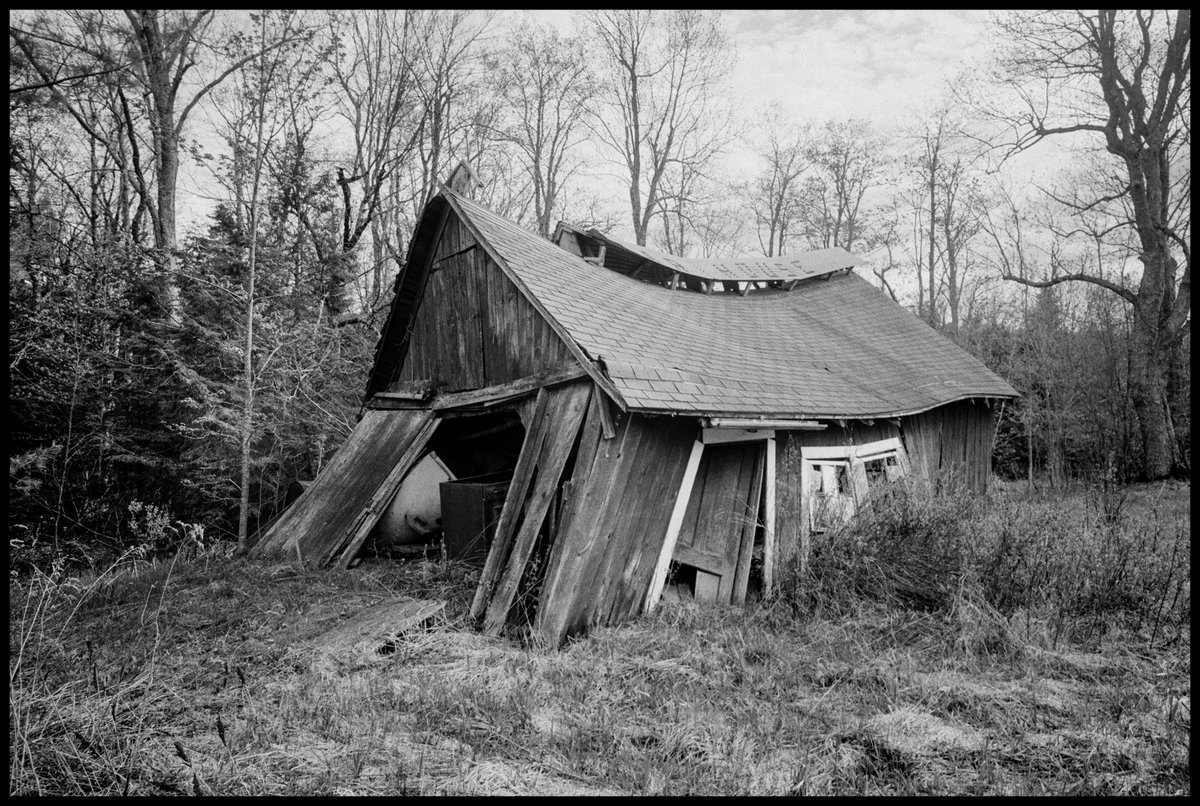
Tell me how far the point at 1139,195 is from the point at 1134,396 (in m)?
5.19

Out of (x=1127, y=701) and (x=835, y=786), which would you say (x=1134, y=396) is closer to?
(x=1127, y=701)

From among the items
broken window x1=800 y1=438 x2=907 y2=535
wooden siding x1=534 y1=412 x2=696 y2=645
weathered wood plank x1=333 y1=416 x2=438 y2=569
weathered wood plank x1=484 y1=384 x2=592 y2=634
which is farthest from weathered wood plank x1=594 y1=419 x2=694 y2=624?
weathered wood plank x1=333 y1=416 x2=438 y2=569

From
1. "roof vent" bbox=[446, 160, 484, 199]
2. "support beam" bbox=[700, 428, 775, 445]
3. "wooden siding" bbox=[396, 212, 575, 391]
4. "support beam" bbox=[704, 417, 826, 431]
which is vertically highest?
"roof vent" bbox=[446, 160, 484, 199]

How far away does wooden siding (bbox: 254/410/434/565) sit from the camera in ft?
24.9

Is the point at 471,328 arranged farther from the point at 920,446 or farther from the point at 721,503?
the point at 920,446

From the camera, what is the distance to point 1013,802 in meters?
2.86

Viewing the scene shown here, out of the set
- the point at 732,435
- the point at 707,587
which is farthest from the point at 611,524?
the point at 732,435

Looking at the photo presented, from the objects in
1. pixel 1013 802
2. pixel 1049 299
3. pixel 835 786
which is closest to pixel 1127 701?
pixel 1013 802

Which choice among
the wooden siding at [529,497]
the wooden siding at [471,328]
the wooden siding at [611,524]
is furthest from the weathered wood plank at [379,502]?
the wooden siding at [611,524]

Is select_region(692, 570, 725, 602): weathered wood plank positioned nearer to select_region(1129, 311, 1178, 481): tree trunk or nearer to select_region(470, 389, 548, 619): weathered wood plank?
select_region(470, 389, 548, 619): weathered wood plank

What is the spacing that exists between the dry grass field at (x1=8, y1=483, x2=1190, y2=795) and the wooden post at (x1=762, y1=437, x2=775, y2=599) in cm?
27

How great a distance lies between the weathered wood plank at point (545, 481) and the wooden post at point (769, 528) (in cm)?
232

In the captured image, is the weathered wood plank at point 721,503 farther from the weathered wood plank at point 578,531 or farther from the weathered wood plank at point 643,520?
the weathered wood plank at point 578,531

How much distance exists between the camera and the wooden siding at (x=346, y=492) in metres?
7.60
